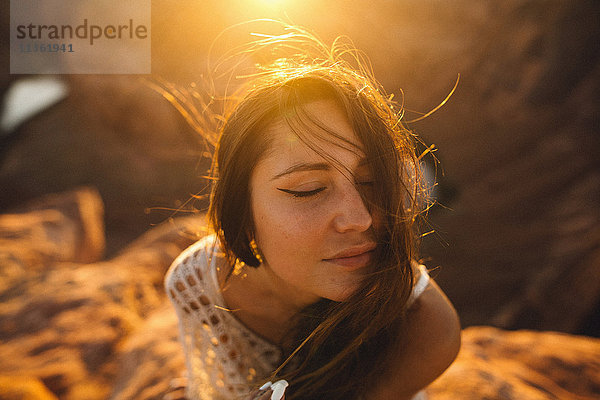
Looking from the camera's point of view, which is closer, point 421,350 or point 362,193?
point 362,193

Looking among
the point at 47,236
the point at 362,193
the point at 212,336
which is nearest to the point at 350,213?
the point at 362,193

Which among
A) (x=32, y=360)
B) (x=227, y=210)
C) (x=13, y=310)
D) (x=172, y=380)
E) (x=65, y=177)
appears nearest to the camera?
(x=227, y=210)

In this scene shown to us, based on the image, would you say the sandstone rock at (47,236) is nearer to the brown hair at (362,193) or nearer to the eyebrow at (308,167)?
the brown hair at (362,193)

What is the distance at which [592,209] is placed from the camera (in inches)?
127

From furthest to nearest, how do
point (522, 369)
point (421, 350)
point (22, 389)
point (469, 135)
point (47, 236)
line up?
point (469, 135) < point (47, 236) < point (522, 369) < point (22, 389) < point (421, 350)

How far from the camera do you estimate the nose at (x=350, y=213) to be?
73 centimetres

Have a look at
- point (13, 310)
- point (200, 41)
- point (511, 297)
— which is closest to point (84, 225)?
point (13, 310)

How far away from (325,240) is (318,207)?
0.24 ft

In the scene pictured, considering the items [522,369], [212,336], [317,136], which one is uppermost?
[317,136]

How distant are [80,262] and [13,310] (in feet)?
3.70

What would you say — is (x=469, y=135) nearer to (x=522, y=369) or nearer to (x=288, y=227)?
(x=522, y=369)

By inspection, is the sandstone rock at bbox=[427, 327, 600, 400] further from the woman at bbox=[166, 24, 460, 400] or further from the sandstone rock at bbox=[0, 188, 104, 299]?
the sandstone rock at bbox=[0, 188, 104, 299]

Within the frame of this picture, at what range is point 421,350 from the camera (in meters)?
0.99

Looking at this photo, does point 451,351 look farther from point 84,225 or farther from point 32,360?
point 84,225
